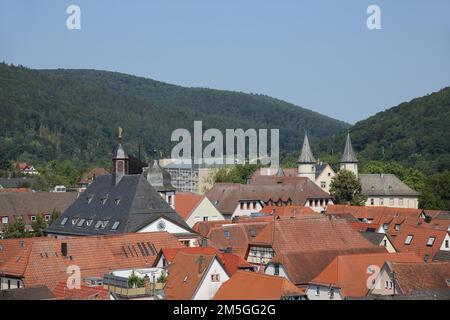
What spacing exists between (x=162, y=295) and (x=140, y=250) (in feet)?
38.4

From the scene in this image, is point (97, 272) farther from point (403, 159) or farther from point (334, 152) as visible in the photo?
point (334, 152)

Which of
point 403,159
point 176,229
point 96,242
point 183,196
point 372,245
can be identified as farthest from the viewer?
point 403,159

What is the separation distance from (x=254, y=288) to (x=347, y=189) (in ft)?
199

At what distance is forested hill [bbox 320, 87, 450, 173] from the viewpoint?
14875 cm

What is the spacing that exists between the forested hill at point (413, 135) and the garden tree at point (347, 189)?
46495 mm

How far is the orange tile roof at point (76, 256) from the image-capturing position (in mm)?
39969

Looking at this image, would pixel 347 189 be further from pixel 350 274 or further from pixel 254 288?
pixel 254 288

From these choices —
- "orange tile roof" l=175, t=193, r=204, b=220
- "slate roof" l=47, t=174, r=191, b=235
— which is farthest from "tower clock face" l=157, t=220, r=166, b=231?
"orange tile roof" l=175, t=193, r=204, b=220

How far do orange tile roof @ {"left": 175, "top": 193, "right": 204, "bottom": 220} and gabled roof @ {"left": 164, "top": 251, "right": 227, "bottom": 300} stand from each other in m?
29.8

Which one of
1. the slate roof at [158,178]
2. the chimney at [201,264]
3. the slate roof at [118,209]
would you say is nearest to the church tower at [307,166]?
the slate roof at [158,178]

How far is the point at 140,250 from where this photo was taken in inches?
1768
